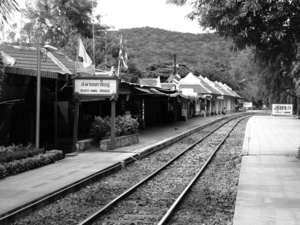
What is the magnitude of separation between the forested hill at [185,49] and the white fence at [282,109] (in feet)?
108

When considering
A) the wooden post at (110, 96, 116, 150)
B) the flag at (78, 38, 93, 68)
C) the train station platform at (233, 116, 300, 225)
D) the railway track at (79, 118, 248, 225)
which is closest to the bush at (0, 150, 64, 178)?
the wooden post at (110, 96, 116, 150)

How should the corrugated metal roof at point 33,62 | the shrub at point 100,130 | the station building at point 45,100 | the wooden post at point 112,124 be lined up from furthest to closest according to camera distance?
the shrub at point 100,130, the wooden post at point 112,124, the corrugated metal roof at point 33,62, the station building at point 45,100

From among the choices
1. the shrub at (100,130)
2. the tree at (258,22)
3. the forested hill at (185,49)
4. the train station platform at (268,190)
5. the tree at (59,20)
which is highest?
the forested hill at (185,49)

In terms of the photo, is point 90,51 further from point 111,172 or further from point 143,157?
point 111,172

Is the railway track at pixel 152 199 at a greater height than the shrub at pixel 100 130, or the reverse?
the shrub at pixel 100 130

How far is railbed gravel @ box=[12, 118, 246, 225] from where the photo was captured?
653 centimetres

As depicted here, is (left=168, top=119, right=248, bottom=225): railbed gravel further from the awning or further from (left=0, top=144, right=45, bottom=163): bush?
the awning

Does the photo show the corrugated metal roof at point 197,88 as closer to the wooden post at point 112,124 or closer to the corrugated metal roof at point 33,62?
the corrugated metal roof at point 33,62

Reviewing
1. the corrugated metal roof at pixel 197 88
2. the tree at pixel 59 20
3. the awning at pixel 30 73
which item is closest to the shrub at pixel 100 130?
the awning at pixel 30 73

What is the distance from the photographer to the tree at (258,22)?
→ 9.84 meters

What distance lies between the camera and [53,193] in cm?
773

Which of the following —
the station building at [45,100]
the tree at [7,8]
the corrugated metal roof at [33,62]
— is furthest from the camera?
the corrugated metal roof at [33,62]

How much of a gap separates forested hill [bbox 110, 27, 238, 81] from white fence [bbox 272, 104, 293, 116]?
108ft

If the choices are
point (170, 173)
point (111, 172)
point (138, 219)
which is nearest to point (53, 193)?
point (138, 219)
